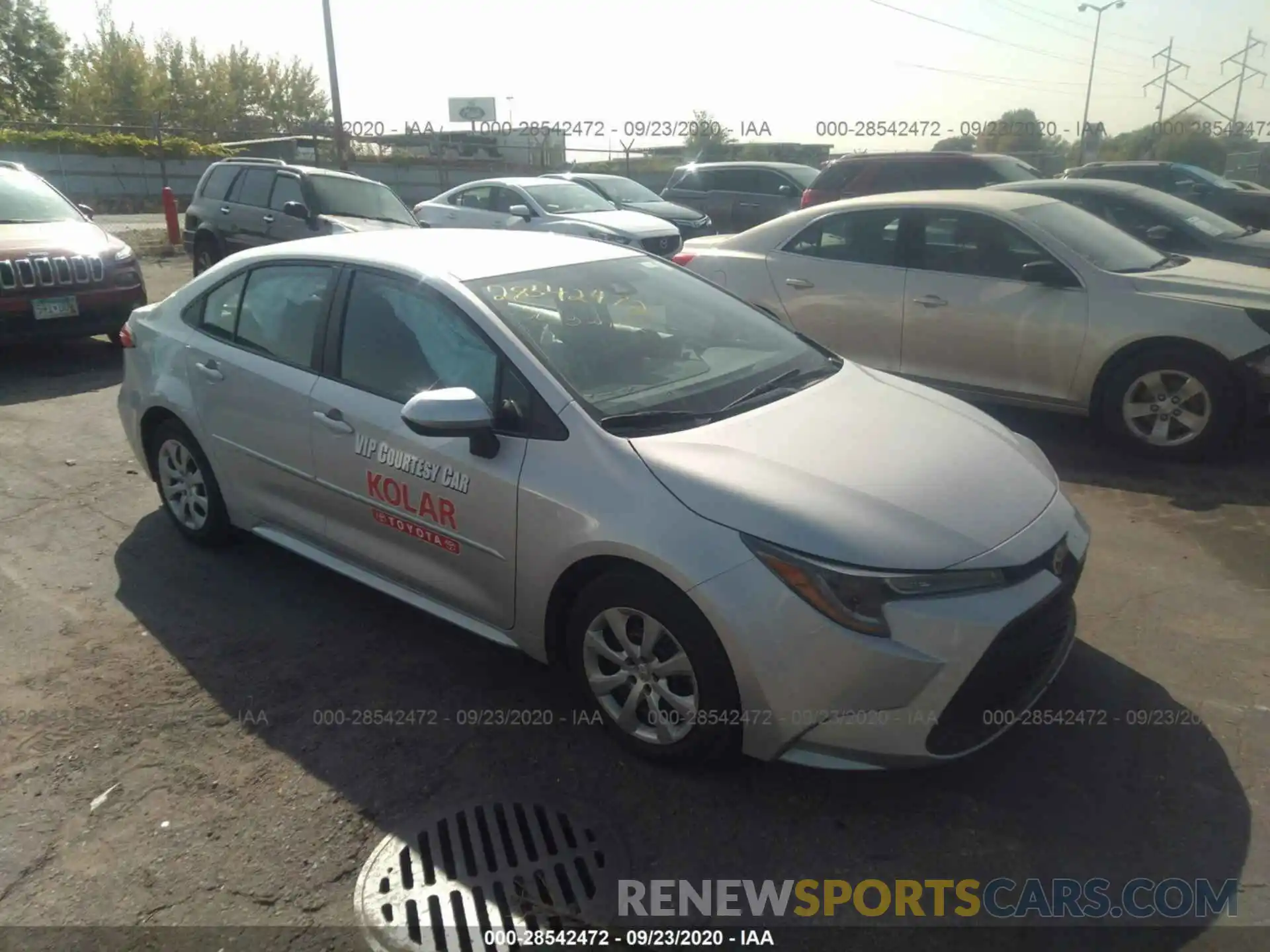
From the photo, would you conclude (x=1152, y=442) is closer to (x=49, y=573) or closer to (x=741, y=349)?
(x=741, y=349)

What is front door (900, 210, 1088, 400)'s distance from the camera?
602 cm

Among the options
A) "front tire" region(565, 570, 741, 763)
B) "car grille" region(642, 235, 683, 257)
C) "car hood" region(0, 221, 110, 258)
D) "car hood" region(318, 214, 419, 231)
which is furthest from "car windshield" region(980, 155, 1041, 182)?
"front tire" region(565, 570, 741, 763)

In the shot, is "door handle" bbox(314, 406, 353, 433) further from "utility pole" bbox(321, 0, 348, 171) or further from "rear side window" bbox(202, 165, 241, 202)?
"utility pole" bbox(321, 0, 348, 171)

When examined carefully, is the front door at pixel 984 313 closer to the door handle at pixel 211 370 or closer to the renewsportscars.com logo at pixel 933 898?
the renewsportscars.com logo at pixel 933 898

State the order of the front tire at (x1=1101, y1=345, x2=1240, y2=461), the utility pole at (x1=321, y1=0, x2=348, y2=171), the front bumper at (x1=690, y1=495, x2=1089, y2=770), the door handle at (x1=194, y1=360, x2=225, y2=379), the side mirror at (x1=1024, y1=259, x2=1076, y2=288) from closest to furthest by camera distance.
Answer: the front bumper at (x1=690, y1=495, x2=1089, y2=770)
the door handle at (x1=194, y1=360, x2=225, y2=379)
the front tire at (x1=1101, y1=345, x2=1240, y2=461)
the side mirror at (x1=1024, y1=259, x2=1076, y2=288)
the utility pole at (x1=321, y1=0, x2=348, y2=171)

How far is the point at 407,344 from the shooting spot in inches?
141

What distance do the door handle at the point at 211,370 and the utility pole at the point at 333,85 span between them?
64.6 feet

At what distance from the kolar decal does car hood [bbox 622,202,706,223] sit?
39.3 ft

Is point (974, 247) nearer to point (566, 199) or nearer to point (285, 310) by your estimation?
point (285, 310)

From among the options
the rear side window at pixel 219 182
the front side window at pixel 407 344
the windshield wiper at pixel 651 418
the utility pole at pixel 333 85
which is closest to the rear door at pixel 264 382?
the front side window at pixel 407 344

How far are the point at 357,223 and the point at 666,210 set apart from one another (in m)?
5.73

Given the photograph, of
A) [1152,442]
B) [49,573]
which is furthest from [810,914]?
[1152,442]

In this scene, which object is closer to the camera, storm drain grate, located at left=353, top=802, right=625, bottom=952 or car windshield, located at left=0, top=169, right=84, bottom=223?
storm drain grate, located at left=353, top=802, right=625, bottom=952

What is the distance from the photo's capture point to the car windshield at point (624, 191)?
624 inches
